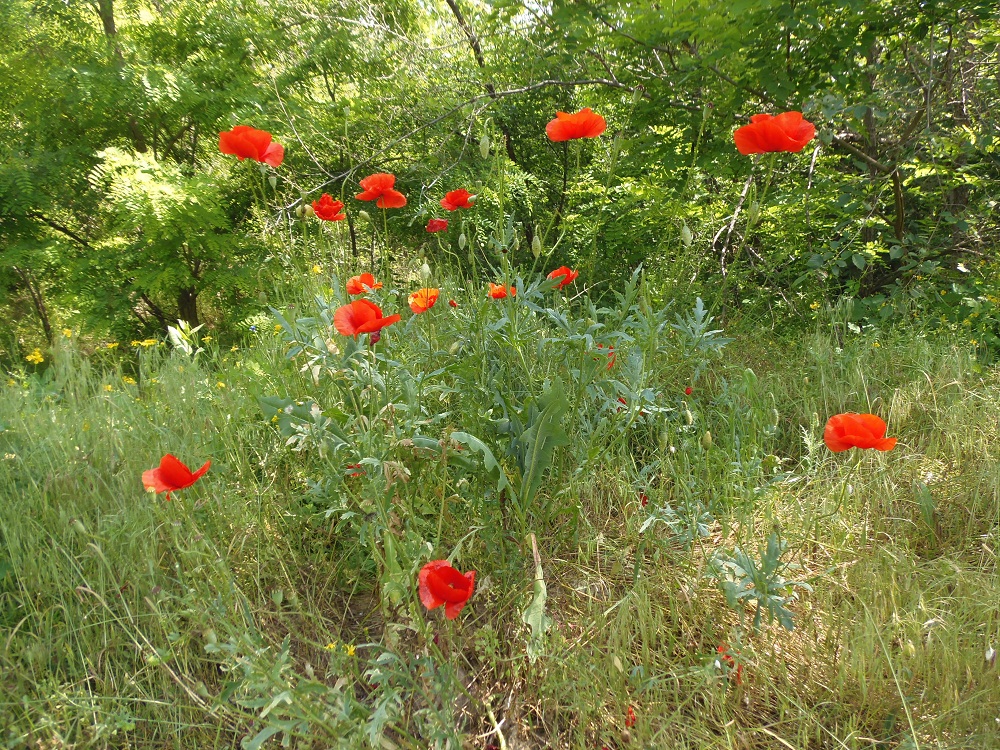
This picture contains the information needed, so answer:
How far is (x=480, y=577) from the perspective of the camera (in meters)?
1.60

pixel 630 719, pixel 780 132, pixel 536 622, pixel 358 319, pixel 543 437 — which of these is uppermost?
pixel 780 132

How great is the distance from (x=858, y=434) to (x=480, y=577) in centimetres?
87

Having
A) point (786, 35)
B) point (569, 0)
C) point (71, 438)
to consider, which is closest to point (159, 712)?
point (71, 438)

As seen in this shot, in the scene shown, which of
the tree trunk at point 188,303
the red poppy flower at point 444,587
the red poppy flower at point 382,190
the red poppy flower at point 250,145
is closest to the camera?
the red poppy flower at point 444,587

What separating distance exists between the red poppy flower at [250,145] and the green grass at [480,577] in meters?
0.55

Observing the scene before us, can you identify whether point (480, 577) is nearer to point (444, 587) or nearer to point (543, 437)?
point (543, 437)

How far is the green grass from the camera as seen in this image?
1.25 meters

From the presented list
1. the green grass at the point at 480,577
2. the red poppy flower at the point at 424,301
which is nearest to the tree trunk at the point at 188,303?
the green grass at the point at 480,577

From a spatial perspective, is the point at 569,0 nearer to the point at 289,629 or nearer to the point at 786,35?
the point at 786,35

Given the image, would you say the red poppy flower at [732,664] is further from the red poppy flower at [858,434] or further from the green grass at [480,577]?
the red poppy flower at [858,434]

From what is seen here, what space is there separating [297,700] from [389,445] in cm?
49

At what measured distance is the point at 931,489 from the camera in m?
1.91

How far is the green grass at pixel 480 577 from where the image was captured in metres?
1.25

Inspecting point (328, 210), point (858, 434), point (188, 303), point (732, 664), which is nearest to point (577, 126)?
point (328, 210)
